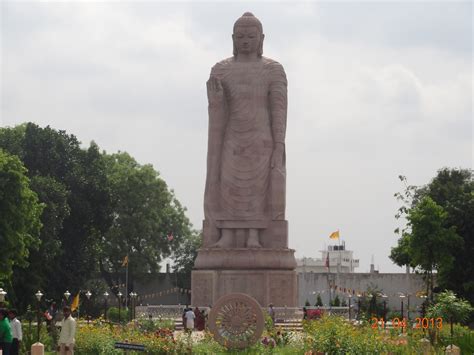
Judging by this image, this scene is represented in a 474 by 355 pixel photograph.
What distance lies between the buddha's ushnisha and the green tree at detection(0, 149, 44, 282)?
6.07 metres

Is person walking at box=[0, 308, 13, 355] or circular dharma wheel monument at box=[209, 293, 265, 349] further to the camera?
circular dharma wheel monument at box=[209, 293, 265, 349]

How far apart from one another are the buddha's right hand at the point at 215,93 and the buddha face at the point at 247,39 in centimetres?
136

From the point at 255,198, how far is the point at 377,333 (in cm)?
1579

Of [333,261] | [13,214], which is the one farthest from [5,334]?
[333,261]

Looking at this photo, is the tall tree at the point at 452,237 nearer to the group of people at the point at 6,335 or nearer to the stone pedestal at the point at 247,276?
the stone pedestal at the point at 247,276

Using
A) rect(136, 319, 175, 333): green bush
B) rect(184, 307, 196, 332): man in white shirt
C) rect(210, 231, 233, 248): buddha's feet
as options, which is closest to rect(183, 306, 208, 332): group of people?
rect(184, 307, 196, 332): man in white shirt

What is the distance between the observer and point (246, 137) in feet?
128

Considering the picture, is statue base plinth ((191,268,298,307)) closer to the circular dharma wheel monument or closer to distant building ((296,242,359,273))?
the circular dharma wheel monument

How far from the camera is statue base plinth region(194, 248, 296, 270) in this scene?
37625 mm

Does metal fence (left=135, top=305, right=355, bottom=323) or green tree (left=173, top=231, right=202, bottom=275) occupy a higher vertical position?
green tree (left=173, top=231, right=202, bottom=275)

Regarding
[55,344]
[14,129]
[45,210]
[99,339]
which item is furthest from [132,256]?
[99,339]

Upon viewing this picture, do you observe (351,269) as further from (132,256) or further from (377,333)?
(377,333)

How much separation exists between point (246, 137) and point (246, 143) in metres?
0.20

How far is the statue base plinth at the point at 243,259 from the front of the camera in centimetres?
3762
